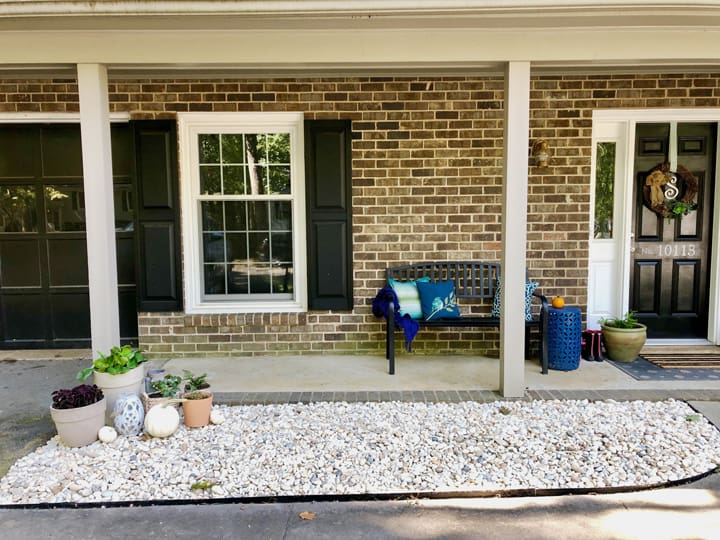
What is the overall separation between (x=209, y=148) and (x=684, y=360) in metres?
4.55

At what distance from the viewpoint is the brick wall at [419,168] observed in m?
4.67

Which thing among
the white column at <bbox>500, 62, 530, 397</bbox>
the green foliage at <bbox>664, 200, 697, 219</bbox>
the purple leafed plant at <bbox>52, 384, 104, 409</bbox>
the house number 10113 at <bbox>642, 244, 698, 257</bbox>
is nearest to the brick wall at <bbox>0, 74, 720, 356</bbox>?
the house number 10113 at <bbox>642, 244, 698, 257</bbox>

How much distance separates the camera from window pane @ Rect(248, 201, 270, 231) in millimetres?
4879

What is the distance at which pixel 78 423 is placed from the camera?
3004 mm

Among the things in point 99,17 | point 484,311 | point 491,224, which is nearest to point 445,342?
point 484,311

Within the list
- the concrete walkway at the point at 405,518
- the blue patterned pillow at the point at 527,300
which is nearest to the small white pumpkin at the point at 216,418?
the concrete walkway at the point at 405,518

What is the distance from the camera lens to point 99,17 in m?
3.14

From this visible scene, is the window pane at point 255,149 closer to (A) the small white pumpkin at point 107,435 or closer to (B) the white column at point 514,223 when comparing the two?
(B) the white column at point 514,223

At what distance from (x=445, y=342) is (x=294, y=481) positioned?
8.13 feet

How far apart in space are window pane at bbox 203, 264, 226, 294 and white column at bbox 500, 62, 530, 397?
2.63 m

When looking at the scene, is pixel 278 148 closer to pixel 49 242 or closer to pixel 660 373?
A: pixel 49 242

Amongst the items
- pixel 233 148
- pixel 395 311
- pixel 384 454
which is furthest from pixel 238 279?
pixel 384 454

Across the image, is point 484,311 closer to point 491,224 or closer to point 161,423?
point 491,224

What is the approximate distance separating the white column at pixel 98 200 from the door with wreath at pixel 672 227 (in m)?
4.43
